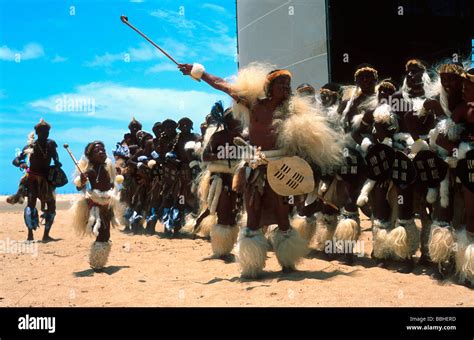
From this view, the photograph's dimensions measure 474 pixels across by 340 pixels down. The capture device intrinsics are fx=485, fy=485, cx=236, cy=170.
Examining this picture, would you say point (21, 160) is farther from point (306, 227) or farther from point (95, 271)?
point (306, 227)

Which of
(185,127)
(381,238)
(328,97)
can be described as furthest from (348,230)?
(185,127)

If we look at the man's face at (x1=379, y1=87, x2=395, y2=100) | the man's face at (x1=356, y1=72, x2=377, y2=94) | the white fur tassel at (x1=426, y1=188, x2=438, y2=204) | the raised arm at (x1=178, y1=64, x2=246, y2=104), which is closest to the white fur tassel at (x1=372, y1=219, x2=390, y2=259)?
the white fur tassel at (x1=426, y1=188, x2=438, y2=204)

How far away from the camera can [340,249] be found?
6004 millimetres

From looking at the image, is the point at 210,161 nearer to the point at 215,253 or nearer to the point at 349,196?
the point at 215,253

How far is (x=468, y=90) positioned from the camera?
448 cm

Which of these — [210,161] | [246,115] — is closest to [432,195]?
[246,115]

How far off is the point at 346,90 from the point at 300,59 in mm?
6858

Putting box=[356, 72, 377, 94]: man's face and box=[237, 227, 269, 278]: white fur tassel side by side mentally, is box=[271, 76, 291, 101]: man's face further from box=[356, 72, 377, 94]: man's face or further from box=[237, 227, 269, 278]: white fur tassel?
box=[237, 227, 269, 278]: white fur tassel

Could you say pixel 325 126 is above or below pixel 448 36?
below

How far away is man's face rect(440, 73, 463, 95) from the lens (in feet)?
14.9

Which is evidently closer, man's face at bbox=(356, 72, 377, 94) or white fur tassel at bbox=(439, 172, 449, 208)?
white fur tassel at bbox=(439, 172, 449, 208)

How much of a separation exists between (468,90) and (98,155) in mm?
4138

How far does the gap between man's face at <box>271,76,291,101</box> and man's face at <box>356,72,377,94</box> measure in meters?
1.28
